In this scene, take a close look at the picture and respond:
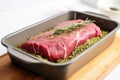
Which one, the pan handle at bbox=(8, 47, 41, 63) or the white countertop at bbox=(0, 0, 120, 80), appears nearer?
the pan handle at bbox=(8, 47, 41, 63)

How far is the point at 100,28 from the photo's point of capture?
960 mm

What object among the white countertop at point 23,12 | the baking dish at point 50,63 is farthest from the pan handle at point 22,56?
the white countertop at point 23,12

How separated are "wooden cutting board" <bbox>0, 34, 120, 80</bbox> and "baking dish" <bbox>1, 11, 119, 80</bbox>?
2 centimetres

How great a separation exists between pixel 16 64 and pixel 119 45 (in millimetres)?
445

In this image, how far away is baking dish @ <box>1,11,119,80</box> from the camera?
0.60 metres

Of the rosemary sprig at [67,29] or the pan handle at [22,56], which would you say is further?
the rosemary sprig at [67,29]

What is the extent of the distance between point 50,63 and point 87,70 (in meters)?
0.18

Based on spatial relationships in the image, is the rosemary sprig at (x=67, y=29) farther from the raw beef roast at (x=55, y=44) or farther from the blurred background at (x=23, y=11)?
the blurred background at (x=23, y=11)

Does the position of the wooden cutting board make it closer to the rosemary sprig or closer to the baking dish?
the baking dish

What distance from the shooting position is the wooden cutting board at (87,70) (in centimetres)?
67

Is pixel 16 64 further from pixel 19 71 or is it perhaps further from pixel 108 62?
pixel 108 62

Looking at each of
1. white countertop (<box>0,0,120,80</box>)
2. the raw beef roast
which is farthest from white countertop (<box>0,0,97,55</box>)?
the raw beef roast

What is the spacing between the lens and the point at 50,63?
584 millimetres

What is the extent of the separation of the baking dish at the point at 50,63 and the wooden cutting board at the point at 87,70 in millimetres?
17
